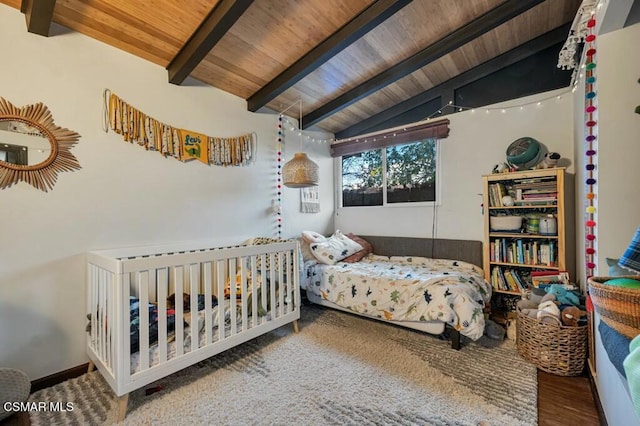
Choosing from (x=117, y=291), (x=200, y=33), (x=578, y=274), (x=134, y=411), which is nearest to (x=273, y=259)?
(x=117, y=291)

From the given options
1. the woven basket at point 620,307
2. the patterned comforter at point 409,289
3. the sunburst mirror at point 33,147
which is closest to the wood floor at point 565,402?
the patterned comforter at point 409,289

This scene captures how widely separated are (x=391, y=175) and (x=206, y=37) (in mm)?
2624

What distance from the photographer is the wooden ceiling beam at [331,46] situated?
1.93 metres

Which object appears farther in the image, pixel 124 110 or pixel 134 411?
pixel 124 110

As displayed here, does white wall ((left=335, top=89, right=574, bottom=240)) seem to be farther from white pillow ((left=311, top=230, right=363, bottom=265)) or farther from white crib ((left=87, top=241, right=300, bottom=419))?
white crib ((left=87, top=241, right=300, bottom=419))

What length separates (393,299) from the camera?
7.86 feet

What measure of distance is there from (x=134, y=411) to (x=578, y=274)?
3376 millimetres

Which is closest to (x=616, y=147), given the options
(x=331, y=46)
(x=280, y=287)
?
(x=331, y=46)

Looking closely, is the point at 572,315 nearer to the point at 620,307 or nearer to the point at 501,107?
the point at 620,307

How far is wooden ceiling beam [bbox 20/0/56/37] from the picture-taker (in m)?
1.58

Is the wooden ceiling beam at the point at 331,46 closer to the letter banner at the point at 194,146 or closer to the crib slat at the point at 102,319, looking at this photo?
the letter banner at the point at 194,146

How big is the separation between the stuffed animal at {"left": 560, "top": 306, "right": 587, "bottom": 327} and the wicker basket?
0.15 feet

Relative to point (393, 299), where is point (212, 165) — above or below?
above

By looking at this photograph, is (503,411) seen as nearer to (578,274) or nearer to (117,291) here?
(578,274)
